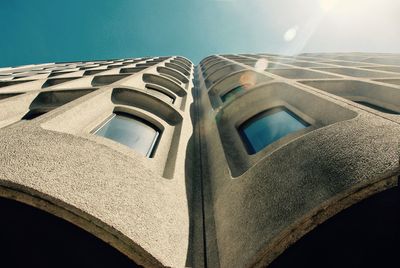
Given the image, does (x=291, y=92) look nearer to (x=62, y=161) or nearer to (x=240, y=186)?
(x=240, y=186)

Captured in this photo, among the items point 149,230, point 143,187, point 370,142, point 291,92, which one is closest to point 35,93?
point 143,187

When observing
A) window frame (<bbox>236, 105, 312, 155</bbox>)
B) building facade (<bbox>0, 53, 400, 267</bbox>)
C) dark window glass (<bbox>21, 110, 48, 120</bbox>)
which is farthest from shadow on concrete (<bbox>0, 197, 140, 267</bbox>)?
dark window glass (<bbox>21, 110, 48, 120</bbox>)

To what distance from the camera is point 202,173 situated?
23.6ft

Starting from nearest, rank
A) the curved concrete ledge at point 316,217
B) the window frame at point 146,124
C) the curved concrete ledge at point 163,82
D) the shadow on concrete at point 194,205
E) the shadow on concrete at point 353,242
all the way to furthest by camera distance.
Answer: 1. the curved concrete ledge at point 316,217
2. the shadow on concrete at point 353,242
3. the shadow on concrete at point 194,205
4. the window frame at point 146,124
5. the curved concrete ledge at point 163,82

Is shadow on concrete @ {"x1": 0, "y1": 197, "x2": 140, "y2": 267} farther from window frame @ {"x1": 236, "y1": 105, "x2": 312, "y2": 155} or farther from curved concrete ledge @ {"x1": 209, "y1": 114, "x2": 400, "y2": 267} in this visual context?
window frame @ {"x1": 236, "y1": 105, "x2": 312, "y2": 155}

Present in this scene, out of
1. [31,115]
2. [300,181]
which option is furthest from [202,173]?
[31,115]

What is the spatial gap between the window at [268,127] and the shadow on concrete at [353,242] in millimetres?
2889

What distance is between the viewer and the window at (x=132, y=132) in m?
6.45

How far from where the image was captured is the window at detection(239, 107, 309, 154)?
21.5 ft

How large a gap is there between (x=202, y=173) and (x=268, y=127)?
209 cm

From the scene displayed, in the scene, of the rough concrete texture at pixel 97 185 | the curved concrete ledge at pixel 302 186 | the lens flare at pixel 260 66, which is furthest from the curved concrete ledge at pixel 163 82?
the curved concrete ledge at pixel 302 186

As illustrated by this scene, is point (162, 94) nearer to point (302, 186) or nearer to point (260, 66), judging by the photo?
point (260, 66)

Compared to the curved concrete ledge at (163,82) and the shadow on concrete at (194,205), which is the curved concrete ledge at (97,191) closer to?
the shadow on concrete at (194,205)

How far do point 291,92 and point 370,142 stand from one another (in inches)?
165
